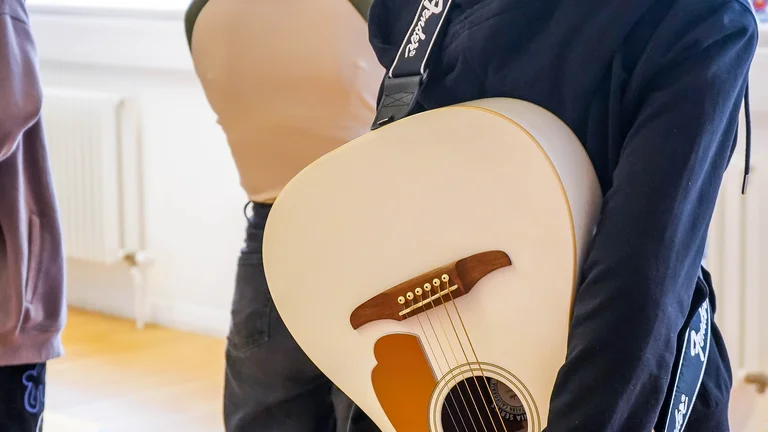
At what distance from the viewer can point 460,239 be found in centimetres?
96

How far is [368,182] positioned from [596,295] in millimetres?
309

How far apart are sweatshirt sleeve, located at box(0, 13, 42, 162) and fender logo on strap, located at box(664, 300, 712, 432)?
996mm

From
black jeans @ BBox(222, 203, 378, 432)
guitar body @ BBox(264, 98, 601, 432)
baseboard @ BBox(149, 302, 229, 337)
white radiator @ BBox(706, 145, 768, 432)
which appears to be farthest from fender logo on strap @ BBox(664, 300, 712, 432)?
baseboard @ BBox(149, 302, 229, 337)

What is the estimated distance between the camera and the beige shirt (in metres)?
1.47

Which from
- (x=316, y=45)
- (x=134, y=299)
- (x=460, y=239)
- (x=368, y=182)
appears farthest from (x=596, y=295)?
(x=134, y=299)

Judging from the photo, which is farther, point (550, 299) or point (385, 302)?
point (385, 302)

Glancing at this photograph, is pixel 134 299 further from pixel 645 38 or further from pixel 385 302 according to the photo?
pixel 645 38

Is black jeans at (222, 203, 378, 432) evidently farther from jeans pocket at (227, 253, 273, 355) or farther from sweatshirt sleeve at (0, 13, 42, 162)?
sweatshirt sleeve at (0, 13, 42, 162)

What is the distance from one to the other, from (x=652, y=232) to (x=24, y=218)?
103 cm

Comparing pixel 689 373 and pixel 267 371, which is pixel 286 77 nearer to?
pixel 267 371

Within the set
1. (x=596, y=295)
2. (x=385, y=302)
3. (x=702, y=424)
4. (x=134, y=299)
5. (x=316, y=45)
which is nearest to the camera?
(x=596, y=295)

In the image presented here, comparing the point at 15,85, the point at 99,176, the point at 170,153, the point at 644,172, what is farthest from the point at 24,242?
the point at 99,176

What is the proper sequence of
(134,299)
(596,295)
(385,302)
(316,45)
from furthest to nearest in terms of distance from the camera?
(134,299) → (316,45) → (385,302) → (596,295)

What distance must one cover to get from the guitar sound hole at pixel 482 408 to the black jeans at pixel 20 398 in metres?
0.77
